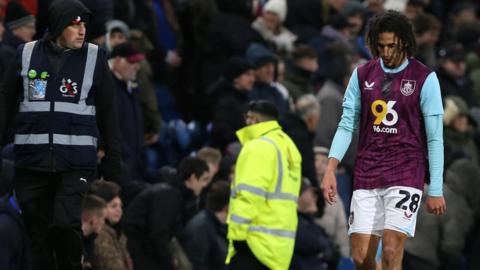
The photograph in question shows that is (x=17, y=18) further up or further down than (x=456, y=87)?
further up

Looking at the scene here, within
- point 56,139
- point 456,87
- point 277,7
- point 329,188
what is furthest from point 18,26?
point 456,87

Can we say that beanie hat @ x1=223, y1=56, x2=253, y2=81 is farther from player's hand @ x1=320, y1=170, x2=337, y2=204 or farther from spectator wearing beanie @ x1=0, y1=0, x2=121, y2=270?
player's hand @ x1=320, y1=170, x2=337, y2=204

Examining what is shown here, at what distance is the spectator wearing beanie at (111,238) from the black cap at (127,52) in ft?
6.04

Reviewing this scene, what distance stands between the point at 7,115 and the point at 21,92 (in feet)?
0.66

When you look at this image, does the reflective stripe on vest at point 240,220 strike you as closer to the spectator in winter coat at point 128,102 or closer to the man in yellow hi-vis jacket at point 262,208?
the man in yellow hi-vis jacket at point 262,208

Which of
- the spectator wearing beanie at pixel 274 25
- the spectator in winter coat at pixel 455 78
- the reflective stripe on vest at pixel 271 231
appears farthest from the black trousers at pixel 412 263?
the spectator wearing beanie at pixel 274 25

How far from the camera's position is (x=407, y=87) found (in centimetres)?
976

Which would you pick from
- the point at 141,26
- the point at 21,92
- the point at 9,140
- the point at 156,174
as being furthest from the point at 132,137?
the point at 21,92

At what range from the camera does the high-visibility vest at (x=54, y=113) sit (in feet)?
31.9

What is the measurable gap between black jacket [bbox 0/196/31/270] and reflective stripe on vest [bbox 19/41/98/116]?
1.38 m

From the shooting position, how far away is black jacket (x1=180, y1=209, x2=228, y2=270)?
13.9 metres

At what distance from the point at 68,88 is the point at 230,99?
629cm

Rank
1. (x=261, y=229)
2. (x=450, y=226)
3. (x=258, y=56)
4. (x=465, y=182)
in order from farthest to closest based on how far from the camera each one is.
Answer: (x=258, y=56) < (x=465, y=182) < (x=450, y=226) < (x=261, y=229)

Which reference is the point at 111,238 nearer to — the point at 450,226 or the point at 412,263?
the point at 412,263
